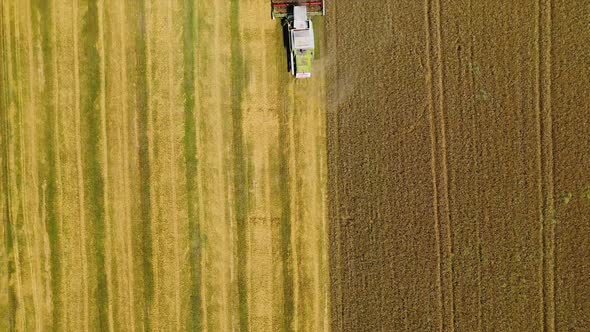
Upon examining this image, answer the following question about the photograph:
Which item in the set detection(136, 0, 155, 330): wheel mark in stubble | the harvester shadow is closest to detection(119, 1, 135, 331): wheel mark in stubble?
detection(136, 0, 155, 330): wheel mark in stubble

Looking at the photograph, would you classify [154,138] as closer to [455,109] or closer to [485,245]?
[455,109]

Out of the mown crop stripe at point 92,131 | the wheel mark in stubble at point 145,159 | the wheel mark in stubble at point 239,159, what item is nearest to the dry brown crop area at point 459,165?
the wheel mark in stubble at point 239,159

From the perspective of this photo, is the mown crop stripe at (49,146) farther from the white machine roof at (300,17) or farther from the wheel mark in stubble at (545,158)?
the wheel mark in stubble at (545,158)

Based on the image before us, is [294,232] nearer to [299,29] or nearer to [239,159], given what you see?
[239,159]

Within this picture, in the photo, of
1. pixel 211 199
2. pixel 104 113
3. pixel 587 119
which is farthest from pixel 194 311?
pixel 587 119

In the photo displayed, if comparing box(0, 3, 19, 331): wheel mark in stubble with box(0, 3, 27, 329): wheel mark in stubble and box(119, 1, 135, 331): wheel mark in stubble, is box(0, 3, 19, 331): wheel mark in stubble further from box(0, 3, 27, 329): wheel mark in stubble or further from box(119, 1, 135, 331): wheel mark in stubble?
box(119, 1, 135, 331): wheel mark in stubble

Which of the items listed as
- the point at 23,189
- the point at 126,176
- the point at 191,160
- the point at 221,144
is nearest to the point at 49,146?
the point at 23,189
